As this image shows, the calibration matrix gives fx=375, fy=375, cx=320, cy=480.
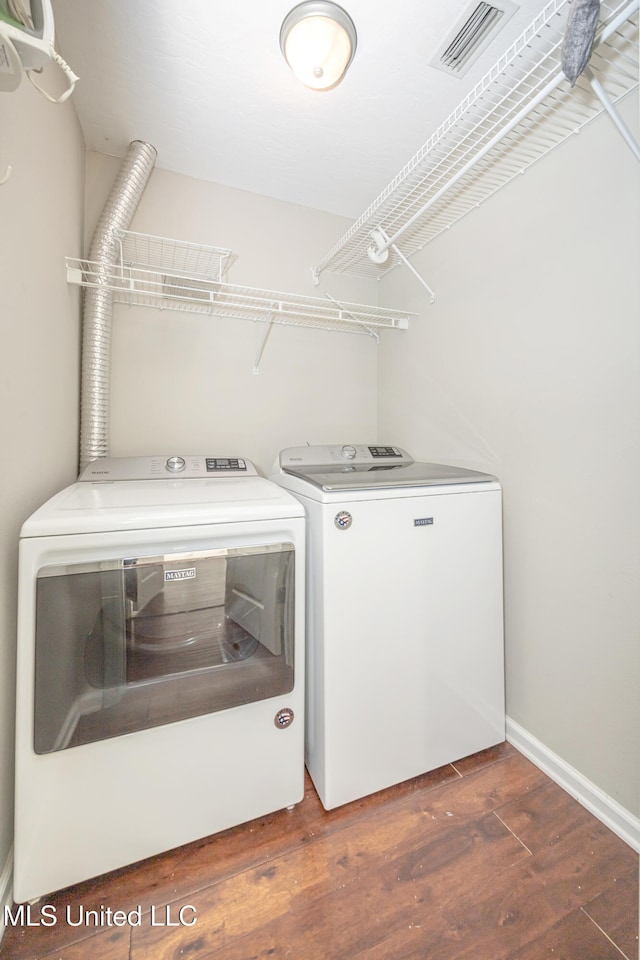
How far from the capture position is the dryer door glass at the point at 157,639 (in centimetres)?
94

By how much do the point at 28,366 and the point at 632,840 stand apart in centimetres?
226

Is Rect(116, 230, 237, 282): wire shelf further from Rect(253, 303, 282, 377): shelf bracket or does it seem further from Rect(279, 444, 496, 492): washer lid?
Rect(279, 444, 496, 492): washer lid

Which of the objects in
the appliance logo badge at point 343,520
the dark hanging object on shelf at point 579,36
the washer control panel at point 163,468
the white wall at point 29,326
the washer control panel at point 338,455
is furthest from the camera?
the washer control panel at point 338,455

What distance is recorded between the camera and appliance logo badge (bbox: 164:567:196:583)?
103 centimetres

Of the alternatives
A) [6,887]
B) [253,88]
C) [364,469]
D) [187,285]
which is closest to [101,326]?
[187,285]

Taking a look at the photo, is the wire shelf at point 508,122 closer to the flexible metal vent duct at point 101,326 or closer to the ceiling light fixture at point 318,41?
the ceiling light fixture at point 318,41

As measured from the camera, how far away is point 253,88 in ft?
4.47

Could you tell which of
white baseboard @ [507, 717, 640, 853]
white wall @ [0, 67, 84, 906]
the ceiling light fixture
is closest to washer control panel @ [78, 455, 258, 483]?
white wall @ [0, 67, 84, 906]

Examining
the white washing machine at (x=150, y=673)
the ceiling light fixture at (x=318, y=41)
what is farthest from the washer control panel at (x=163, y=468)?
the ceiling light fixture at (x=318, y=41)

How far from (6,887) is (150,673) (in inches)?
23.4

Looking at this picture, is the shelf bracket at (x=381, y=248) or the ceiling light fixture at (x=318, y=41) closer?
the ceiling light fixture at (x=318, y=41)

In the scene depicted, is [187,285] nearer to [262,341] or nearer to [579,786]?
[262,341]

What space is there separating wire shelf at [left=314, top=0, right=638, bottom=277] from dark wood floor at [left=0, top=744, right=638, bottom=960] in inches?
81.1

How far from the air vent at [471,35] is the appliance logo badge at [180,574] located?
5.92 feet
